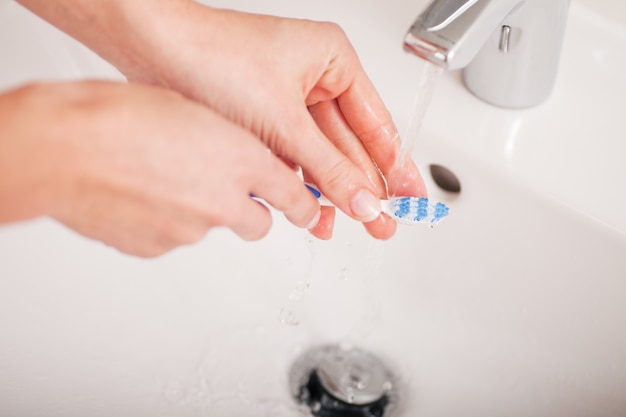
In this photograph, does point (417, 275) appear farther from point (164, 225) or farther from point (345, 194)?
point (164, 225)

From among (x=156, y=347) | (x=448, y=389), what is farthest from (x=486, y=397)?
(x=156, y=347)

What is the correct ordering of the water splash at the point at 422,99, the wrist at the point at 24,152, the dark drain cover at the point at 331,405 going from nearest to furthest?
the wrist at the point at 24,152 < the water splash at the point at 422,99 < the dark drain cover at the point at 331,405

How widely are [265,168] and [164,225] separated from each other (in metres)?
0.06

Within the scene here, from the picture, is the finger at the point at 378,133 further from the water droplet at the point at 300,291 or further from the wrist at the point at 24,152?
the wrist at the point at 24,152

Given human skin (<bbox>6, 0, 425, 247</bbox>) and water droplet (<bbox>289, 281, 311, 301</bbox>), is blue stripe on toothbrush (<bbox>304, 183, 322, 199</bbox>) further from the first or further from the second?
water droplet (<bbox>289, 281, 311, 301</bbox>)

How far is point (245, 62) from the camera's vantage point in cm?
45

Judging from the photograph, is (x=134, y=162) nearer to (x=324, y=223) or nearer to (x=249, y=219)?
(x=249, y=219)

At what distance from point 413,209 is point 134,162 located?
0.21 meters

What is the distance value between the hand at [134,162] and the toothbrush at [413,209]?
0.32 ft

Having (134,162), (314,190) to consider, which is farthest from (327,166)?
(134,162)

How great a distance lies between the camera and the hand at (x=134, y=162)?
321 mm

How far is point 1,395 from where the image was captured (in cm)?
49

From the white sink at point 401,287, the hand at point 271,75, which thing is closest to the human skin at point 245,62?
the hand at point 271,75

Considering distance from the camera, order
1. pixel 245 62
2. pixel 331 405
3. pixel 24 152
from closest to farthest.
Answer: pixel 24 152, pixel 245 62, pixel 331 405
